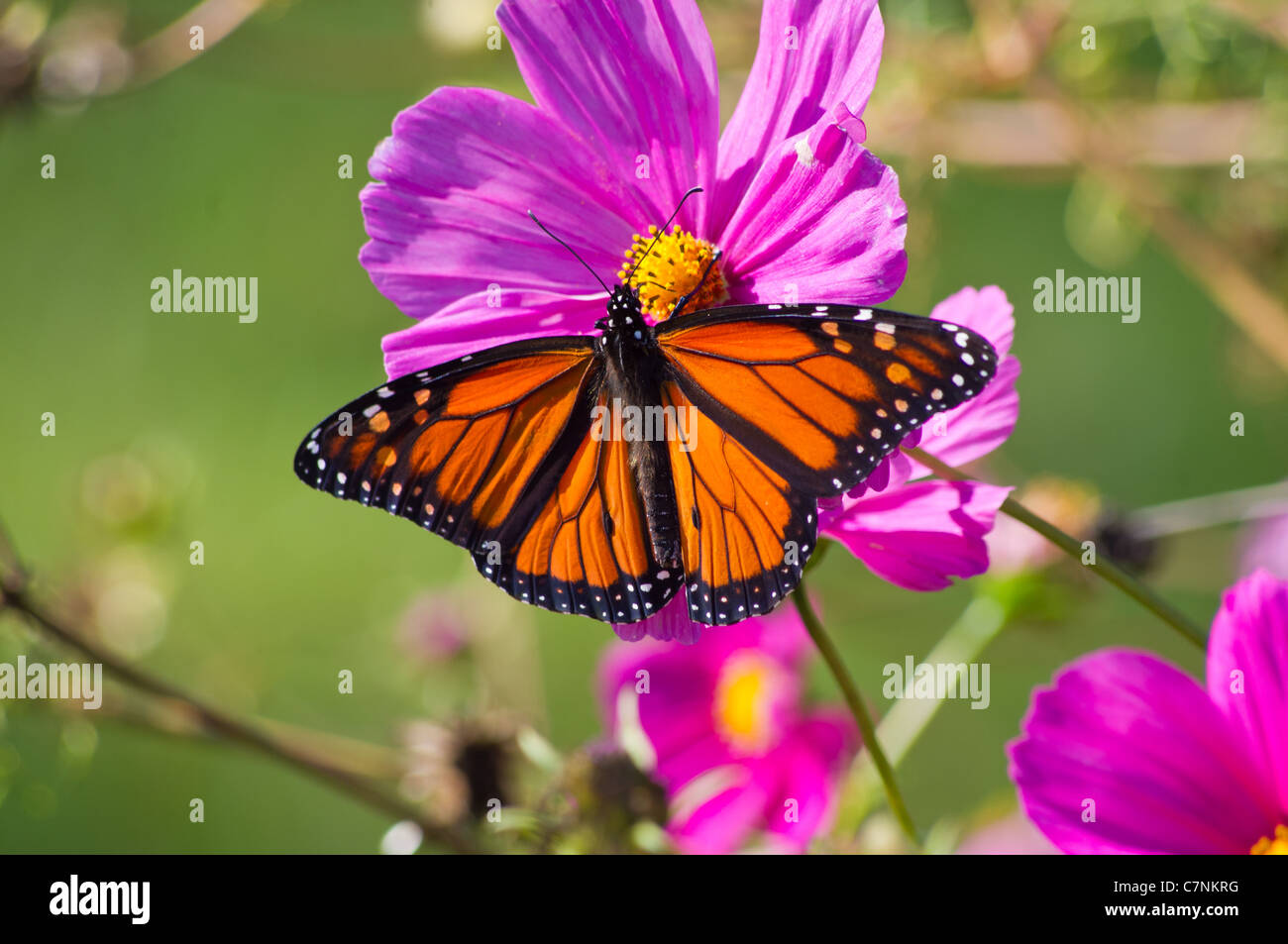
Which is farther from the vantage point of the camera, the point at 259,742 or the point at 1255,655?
the point at 259,742

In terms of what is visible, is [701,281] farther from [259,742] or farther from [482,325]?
[259,742]

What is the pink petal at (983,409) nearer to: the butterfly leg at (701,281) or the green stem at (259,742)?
the butterfly leg at (701,281)

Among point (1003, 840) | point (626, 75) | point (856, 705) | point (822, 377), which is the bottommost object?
point (1003, 840)

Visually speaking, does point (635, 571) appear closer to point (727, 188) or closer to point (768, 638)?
point (727, 188)

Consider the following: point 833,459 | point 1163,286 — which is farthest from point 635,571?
point 1163,286

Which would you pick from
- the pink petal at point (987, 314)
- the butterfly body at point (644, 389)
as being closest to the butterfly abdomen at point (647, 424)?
the butterfly body at point (644, 389)

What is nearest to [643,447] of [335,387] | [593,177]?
[593,177]

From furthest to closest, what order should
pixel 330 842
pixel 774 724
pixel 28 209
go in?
pixel 28 209
pixel 330 842
pixel 774 724
